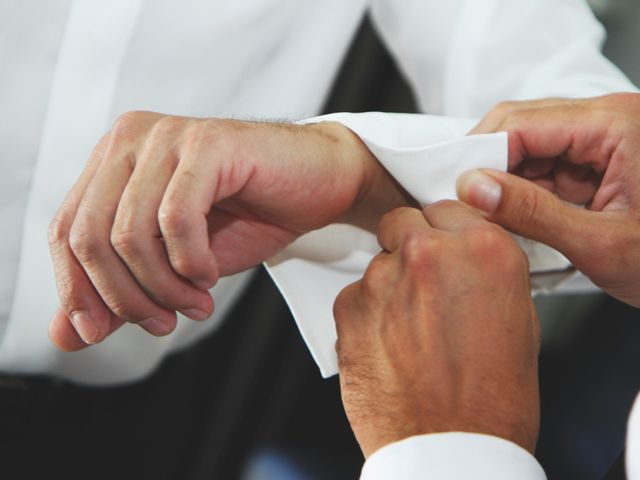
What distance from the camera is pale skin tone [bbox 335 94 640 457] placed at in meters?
0.40

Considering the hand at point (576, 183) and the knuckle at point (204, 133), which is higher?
the knuckle at point (204, 133)

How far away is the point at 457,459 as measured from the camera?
38 cm

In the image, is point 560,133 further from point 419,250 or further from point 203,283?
point 203,283

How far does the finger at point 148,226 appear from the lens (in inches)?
15.8

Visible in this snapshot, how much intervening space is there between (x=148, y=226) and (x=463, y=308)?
20cm

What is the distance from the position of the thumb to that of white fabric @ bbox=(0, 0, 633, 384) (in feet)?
0.79

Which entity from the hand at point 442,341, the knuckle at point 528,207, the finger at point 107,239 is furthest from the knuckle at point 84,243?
the knuckle at point 528,207

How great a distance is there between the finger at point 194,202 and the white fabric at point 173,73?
0.21 metres

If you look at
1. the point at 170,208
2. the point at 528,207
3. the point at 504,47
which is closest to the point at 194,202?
the point at 170,208

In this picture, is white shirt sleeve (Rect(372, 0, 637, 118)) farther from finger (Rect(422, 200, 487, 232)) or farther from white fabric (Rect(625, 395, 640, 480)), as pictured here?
white fabric (Rect(625, 395, 640, 480))

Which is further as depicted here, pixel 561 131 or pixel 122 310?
pixel 561 131

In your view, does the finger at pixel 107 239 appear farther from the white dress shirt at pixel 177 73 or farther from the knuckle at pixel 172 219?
the white dress shirt at pixel 177 73

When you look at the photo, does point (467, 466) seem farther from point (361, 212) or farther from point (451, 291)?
point (361, 212)

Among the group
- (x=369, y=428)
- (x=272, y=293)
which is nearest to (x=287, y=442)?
(x=272, y=293)
